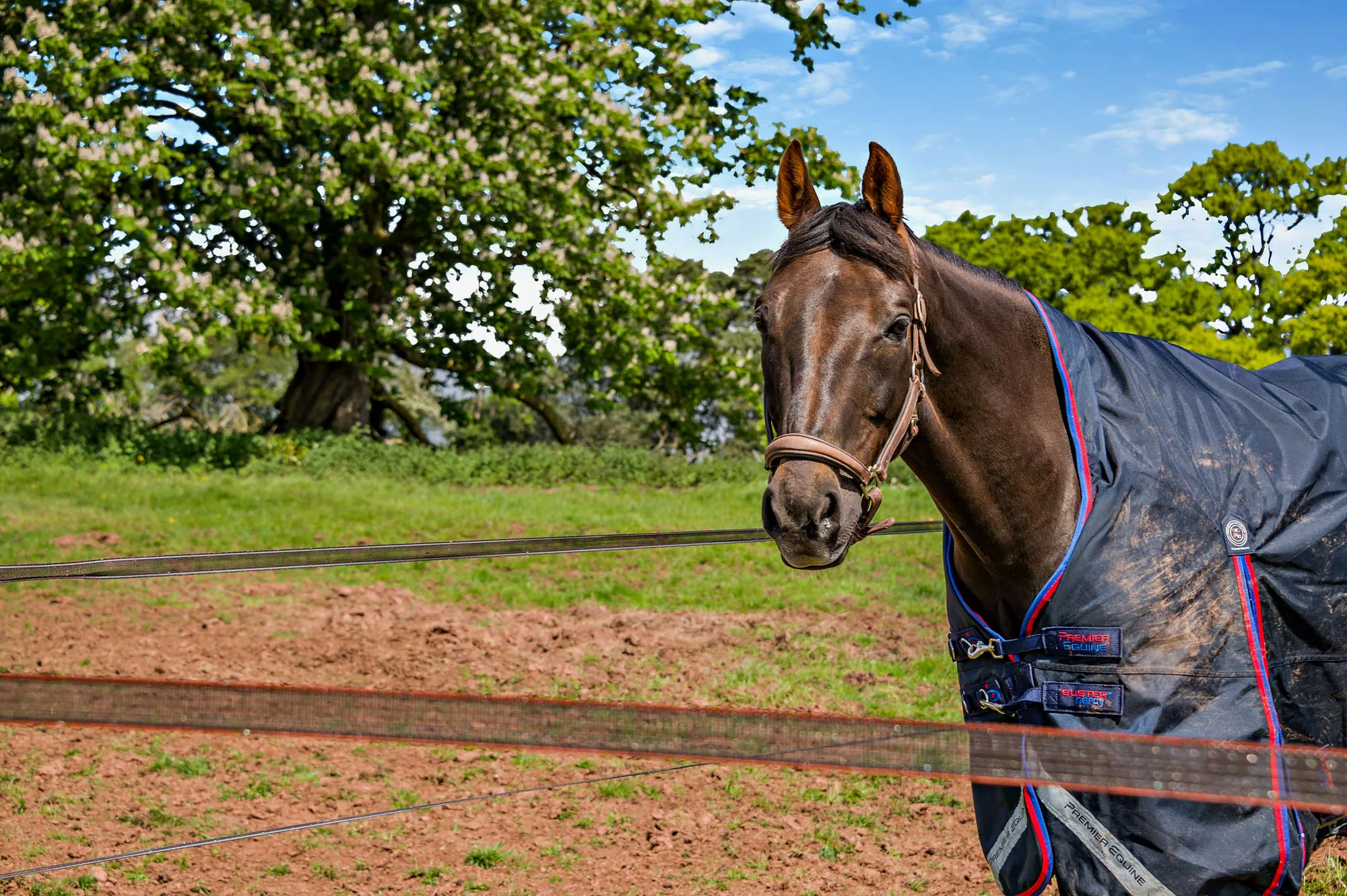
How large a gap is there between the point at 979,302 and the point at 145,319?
17.2m

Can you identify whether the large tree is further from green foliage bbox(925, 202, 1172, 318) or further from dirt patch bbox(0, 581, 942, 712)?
green foliage bbox(925, 202, 1172, 318)

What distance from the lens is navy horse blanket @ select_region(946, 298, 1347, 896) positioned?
2.38 metres

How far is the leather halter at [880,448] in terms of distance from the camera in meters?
2.21

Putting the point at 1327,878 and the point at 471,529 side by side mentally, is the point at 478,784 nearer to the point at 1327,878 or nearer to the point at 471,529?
the point at 1327,878

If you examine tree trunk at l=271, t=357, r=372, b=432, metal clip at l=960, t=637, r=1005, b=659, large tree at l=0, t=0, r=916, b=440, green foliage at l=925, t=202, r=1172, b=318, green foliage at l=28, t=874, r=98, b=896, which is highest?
green foliage at l=925, t=202, r=1172, b=318

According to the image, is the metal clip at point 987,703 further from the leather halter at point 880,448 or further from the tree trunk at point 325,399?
the tree trunk at point 325,399

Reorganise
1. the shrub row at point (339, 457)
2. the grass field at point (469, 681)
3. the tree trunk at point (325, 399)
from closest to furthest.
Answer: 1. the grass field at point (469, 681)
2. the shrub row at point (339, 457)
3. the tree trunk at point (325, 399)

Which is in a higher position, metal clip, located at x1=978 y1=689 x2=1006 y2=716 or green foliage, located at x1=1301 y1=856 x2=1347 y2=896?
metal clip, located at x1=978 y1=689 x2=1006 y2=716

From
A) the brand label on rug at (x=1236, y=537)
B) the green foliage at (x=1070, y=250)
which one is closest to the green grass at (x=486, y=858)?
the brand label on rug at (x=1236, y=537)

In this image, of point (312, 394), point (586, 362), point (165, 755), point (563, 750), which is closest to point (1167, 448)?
point (563, 750)

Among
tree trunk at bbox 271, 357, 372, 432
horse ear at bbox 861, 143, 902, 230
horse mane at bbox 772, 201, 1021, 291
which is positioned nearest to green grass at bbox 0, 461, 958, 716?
tree trunk at bbox 271, 357, 372, 432

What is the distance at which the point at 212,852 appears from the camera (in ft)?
15.2

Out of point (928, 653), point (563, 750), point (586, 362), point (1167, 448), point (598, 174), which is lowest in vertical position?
point (928, 653)

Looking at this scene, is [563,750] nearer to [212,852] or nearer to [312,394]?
[212,852]
